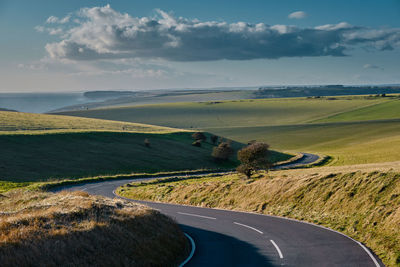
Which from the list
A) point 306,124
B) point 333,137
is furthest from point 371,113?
point 333,137

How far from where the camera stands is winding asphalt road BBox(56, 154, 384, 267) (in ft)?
50.8

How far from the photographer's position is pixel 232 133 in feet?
409

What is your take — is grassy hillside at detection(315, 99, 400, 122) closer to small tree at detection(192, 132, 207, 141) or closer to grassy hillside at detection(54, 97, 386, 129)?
grassy hillside at detection(54, 97, 386, 129)

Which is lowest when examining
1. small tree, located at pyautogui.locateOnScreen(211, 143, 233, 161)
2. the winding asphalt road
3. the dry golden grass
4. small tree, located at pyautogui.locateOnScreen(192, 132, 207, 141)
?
small tree, located at pyautogui.locateOnScreen(211, 143, 233, 161)

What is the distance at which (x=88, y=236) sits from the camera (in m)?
13.7

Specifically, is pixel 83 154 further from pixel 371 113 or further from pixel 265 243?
pixel 371 113

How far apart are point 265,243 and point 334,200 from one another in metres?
7.21

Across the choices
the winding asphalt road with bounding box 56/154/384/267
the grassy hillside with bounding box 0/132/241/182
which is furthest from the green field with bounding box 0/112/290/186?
the winding asphalt road with bounding box 56/154/384/267

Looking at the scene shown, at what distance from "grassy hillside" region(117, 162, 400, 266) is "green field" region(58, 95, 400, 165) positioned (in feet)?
114

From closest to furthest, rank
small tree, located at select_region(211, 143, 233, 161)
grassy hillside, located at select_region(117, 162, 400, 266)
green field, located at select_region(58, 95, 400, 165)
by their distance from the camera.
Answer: grassy hillside, located at select_region(117, 162, 400, 266)
small tree, located at select_region(211, 143, 233, 161)
green field, located at select_region(58, 95, 400, 165)

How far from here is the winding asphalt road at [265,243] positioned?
1550cm

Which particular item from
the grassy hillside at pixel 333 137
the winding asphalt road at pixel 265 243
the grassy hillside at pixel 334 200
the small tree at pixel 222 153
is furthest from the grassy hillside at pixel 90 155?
the winding asphalt road at pixel 265 243

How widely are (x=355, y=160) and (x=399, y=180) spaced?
4081 cm

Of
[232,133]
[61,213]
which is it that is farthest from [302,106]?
[61,213]
